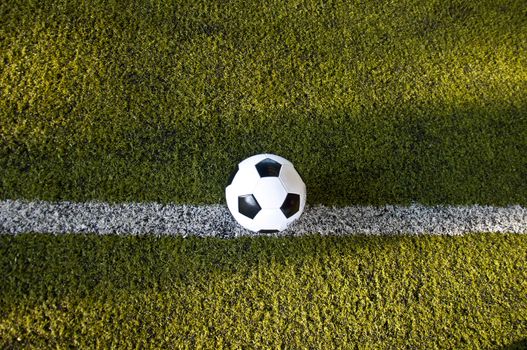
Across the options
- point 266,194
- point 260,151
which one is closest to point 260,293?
point 266,194

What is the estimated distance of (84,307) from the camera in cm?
186

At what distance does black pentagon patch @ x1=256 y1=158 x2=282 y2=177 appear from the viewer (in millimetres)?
1794

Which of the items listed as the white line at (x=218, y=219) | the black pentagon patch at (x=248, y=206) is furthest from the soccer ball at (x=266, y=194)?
the white line at (x=218, y=219)

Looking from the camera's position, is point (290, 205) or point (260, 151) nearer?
point (290, 205)

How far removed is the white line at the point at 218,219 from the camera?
1955 mm

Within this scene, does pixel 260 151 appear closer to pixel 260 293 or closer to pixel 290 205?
pixel 290 205

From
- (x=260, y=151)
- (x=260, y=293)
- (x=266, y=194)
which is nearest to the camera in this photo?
(x=266, y=194)

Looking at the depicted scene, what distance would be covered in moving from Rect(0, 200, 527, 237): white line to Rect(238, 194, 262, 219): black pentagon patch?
274mm

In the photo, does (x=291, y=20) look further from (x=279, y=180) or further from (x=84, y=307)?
(x=84, y=307)

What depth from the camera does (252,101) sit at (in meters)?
2.30

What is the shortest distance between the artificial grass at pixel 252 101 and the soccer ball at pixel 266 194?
0.30 metres

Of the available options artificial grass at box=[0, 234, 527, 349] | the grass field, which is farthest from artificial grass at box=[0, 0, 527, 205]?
artificial grass at box=[0, 234, 527, 349]

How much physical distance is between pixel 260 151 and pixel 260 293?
2.41 feet

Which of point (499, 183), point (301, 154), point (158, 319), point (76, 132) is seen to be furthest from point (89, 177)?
point (499, 183)
